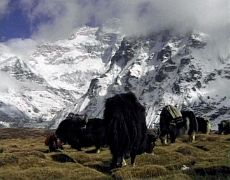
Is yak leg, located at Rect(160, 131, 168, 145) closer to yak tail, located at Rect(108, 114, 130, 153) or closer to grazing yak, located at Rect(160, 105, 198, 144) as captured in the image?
grazing yak, located at Rect(160, 105, 198, 144)

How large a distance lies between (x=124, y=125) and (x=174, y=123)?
1743 centimetres

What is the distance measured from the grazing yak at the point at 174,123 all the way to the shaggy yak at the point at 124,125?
1549cm

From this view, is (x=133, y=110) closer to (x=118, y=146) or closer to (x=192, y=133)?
(x=118, y=146)

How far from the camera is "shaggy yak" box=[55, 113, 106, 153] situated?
30859 mm

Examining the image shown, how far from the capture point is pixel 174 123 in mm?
35688

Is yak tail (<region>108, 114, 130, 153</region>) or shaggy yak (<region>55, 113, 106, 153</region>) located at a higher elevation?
shaggy yak (<region>55, 113, 106, 153</region>)

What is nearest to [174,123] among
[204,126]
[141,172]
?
[141,172]

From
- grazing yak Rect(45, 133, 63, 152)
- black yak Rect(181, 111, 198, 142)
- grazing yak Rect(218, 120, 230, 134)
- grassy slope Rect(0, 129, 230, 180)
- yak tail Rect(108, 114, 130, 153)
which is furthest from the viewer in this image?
grazing yak Rect(218, 120, 230, 134)

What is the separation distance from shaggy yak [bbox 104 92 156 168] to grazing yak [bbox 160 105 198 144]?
15489mm

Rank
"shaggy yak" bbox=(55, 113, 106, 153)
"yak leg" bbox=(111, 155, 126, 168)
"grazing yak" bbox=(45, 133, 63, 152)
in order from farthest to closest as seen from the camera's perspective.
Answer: "grazing yak" bbox=(45, 133, 63, 152)
"shaggy yak" bbox=(55, 113, 106, 153)
"yak leg" bbox=(111, 155, 126, 168)

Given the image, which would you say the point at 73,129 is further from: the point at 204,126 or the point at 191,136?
the point at 204,126

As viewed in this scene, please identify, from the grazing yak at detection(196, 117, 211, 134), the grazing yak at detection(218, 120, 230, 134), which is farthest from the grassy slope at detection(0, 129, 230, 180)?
the grazing yak at detection(218, 120, 230, 134)

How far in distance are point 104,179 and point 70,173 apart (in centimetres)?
355

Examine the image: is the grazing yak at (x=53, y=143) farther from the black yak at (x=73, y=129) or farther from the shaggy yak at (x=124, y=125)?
the shaggy yak at (x=124, y=125)
